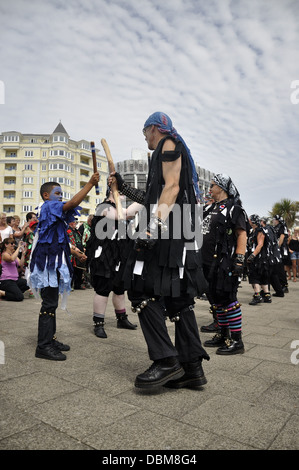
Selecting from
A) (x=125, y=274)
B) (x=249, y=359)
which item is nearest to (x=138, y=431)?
(x=125, y=274)

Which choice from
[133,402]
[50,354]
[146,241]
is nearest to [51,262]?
[50,354]

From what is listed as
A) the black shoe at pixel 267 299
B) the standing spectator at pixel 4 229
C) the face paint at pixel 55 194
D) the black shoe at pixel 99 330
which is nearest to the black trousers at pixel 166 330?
the face paint at pixel 55 194

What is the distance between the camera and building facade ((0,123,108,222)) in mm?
54812

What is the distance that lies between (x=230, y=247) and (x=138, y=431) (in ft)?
8.29

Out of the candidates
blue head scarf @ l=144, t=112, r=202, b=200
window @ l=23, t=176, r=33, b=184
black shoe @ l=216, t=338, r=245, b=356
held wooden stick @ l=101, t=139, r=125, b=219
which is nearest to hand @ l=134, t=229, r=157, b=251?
blue head scarf @ l=144, t=112, r=202, b=200

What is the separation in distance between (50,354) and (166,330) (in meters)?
→ 1.34

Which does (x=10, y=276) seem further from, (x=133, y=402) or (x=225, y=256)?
(x=133, y=402)

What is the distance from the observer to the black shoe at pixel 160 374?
262 cm

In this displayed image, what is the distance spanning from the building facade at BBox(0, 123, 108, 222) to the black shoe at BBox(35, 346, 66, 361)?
51726mm

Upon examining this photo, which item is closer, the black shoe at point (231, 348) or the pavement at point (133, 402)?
the pavement at point (133, 402)

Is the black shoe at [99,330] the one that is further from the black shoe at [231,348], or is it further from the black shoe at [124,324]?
the black shoe at [231,348]

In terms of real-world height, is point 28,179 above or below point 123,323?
above

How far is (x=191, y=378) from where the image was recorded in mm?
2760

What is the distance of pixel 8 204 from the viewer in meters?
55.8
